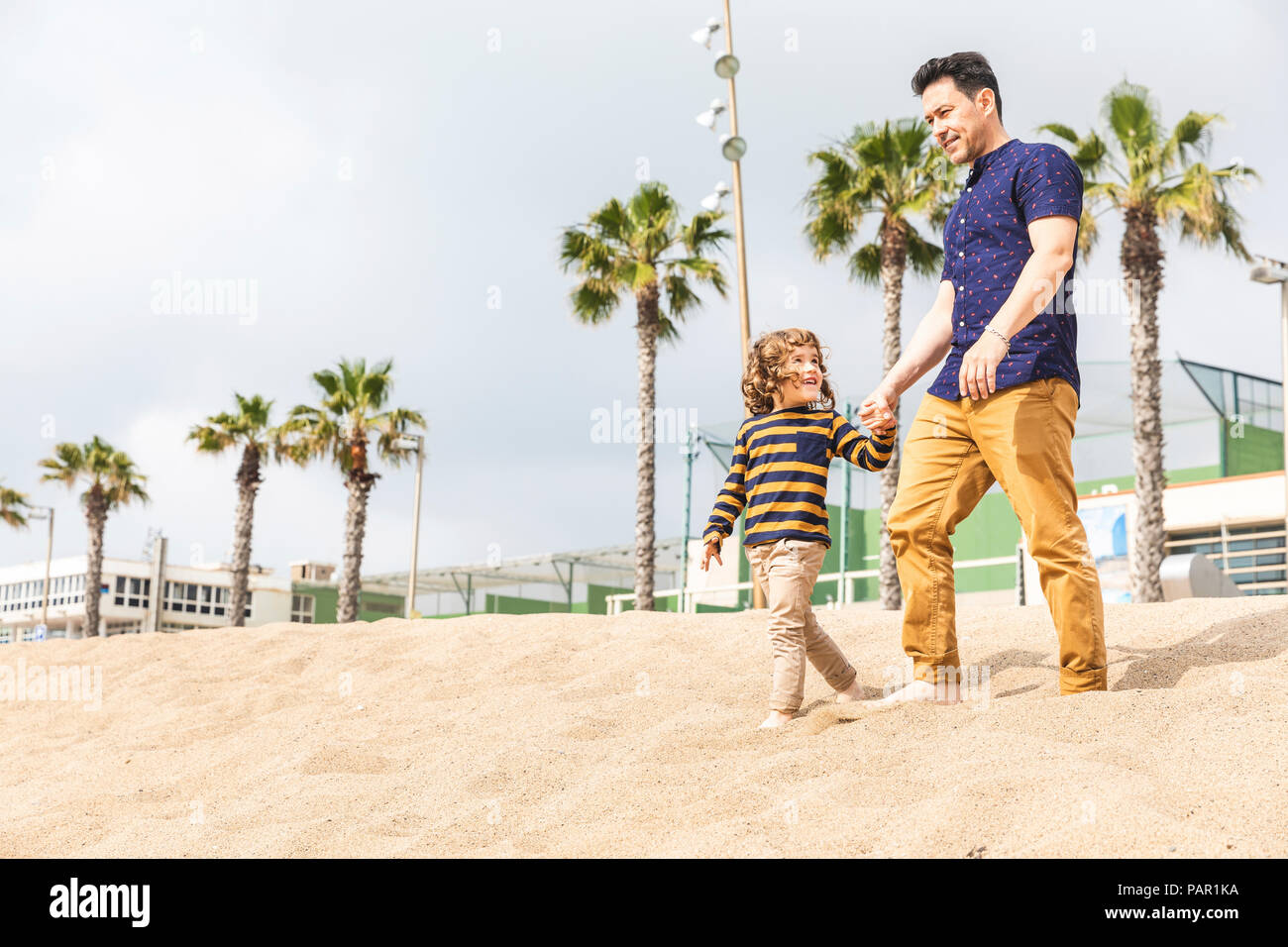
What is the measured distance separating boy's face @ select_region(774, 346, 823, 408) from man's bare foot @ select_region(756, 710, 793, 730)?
1216 mm

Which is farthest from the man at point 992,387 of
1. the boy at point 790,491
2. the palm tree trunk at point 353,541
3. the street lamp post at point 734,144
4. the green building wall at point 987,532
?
the palm tree trunk at point 353,541

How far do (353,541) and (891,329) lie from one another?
1243 centimetres

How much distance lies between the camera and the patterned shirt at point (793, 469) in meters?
4.17

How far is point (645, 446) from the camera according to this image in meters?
17.6

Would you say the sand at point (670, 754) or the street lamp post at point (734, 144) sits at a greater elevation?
the street lamp post at point (734, 144)

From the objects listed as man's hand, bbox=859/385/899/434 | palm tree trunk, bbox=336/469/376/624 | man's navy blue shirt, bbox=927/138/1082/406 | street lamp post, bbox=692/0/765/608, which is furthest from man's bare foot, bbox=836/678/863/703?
palm tree trunk, bbox=336/469/376/624

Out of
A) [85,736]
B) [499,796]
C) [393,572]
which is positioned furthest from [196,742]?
[393,572]

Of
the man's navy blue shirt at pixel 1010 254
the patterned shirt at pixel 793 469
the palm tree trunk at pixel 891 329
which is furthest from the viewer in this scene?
the palm tree trunk at pixel 891 329

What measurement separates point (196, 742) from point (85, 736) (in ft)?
3.35

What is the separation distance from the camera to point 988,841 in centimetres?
240

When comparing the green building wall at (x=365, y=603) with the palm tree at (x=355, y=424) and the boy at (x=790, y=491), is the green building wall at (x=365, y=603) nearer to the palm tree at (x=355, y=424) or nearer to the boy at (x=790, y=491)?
the palm tree at (x=355, y=424)

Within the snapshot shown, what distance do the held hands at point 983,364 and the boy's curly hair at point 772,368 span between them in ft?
3.01

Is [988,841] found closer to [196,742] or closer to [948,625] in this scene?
[948,625]

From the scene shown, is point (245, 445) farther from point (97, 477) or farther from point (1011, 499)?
point (1011, 499)
